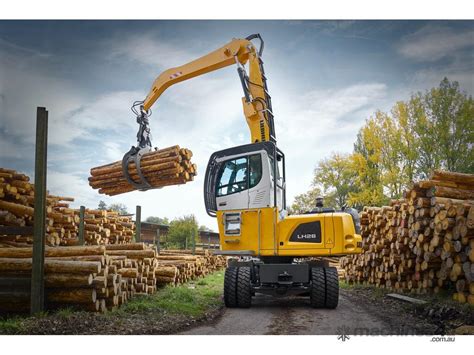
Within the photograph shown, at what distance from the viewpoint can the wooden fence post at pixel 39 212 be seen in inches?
240

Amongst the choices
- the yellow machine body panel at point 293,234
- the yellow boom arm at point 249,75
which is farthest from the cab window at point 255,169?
the yellow boom arm at point 249,75

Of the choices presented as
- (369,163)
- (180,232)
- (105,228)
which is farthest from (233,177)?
(180,232)

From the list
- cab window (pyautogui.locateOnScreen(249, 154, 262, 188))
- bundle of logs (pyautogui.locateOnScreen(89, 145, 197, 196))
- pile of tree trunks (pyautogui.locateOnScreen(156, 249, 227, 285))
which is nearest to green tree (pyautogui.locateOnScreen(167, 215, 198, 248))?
pile of tree trunks (pyautogui.locateOnScreen(156, 249, 227, 285))

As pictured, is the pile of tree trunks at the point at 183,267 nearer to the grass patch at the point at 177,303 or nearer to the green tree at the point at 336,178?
the grass patch at the point at 177,303

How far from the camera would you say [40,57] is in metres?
6.77

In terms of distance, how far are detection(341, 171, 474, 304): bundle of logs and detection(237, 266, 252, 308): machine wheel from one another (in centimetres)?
341

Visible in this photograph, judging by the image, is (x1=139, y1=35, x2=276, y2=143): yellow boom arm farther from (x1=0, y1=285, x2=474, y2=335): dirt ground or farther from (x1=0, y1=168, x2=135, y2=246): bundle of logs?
(x1=0, y1=285, x2=474, y2=335): dirt ground

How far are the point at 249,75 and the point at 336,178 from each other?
108 inches

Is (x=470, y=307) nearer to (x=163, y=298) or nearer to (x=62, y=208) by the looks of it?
(x=163, y=298)

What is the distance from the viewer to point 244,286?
8086mm

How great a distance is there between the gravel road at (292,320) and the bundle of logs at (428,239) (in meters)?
1.58

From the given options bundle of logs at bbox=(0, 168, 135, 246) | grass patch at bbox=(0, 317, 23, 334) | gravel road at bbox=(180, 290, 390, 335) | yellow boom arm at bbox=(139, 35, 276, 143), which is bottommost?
gravel road at bbox=(180, 290, 390, 335)

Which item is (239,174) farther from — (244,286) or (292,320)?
(292,320)

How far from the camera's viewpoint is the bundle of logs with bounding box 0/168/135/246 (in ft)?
27.1
